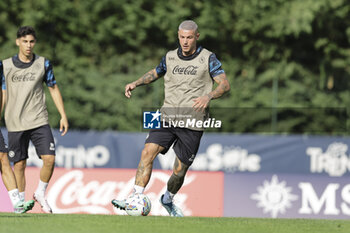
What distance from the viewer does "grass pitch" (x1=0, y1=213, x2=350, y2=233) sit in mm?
8273

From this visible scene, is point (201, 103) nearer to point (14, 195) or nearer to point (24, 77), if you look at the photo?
point (14, 195)

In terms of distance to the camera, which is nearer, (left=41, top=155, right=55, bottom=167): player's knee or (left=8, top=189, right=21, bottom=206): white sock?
(left=8, top=189, right=21, bottom=206): white sock

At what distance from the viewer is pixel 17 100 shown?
11.2m

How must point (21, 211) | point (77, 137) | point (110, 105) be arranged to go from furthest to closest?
point (110, 105) → point (77, 137) → point (21, 211)

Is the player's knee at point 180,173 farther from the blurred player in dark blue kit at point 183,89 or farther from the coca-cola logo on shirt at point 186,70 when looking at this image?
the coca-cola logo on shirt at point 186,70

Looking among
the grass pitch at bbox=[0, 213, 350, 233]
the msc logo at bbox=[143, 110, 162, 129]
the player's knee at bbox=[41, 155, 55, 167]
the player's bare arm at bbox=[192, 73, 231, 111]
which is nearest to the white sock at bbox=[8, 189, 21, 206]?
the grass pitch at bbox=[0, 213, 350, 233]

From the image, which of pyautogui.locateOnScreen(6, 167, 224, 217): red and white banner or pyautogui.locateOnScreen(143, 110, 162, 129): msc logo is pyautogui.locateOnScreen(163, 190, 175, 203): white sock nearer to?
pyautogui.locateOnScreen(143, 110, 162, 129): msc logo

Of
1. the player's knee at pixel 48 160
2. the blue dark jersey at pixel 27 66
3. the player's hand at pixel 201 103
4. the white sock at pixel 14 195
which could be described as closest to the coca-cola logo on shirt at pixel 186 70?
the player's hand at pixel 201 103

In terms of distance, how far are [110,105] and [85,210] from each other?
825 centimetres

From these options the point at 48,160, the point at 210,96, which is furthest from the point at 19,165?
the point at 210,96

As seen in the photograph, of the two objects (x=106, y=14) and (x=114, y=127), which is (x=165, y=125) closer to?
(x=114, y=127)

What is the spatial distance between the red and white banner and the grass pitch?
5.29 metres

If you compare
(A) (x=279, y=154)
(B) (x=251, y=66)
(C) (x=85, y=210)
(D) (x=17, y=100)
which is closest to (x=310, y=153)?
(A) (x=279, y=154)

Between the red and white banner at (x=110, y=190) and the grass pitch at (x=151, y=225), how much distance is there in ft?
17.4
